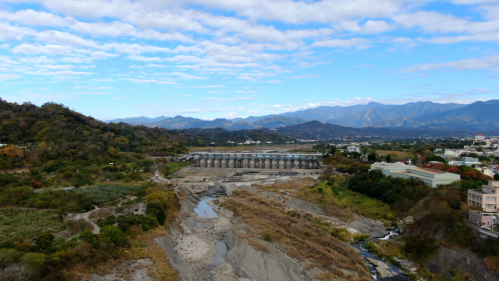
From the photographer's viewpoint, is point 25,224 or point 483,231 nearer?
point 483,231

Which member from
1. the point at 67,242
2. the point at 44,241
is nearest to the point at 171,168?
the point at 67,242

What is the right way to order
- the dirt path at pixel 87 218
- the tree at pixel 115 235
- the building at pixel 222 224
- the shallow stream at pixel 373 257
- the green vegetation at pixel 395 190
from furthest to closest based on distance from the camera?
the green vegetation at pixel 395 190 → the building at pixel 222 224 → the dirt path at pixel 87 218 → the tree at pixel 115 235 → the shallow stream at pixel 373 257

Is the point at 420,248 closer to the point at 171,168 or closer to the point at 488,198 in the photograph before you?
the point at 488,198

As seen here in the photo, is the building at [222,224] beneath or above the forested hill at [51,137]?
beneath

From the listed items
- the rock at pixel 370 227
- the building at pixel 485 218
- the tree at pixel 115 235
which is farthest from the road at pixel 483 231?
the tree at pixel 115 235

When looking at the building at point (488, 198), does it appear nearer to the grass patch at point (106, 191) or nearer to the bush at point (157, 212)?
the bush at point (157, 212)


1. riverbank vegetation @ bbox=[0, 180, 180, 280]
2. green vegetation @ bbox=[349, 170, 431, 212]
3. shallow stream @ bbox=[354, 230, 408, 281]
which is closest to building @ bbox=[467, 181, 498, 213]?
green vegetation @ bbox=[349, 170, 431, 212]

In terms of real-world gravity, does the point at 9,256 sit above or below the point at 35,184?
below

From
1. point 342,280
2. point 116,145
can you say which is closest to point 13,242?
point 342,280

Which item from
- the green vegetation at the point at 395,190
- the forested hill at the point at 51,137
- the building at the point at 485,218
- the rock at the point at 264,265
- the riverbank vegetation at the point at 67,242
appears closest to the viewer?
the riverbank vegetation at the point at 67,242
